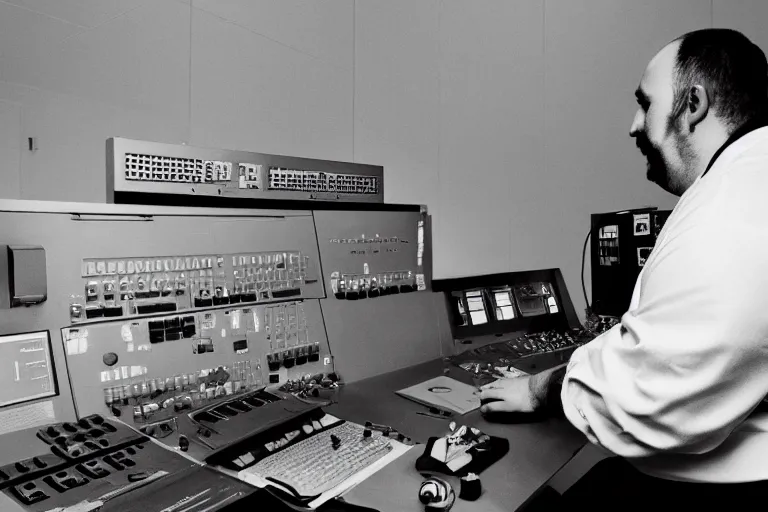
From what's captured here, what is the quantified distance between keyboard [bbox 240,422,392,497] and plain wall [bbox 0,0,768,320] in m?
1.83

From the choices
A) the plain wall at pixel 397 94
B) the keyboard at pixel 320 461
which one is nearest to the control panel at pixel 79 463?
the keyboard at pixel 320 461

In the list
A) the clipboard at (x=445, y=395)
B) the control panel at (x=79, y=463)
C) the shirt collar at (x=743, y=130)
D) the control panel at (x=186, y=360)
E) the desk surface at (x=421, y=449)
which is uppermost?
the shirt collar at (x=743, y=130)

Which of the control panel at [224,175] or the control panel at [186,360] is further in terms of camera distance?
the control panel at [224,175]

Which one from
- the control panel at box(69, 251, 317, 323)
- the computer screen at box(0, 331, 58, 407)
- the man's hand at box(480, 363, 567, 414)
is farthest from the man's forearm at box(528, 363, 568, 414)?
the computer screen at box(0, 331, 58, 407)

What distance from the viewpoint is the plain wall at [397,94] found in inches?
88.7

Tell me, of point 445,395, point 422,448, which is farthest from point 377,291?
point 422,448

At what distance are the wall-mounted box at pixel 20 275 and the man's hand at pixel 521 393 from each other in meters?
1.04

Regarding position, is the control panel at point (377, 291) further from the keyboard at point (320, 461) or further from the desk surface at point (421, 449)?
the keyboard at point (320, 461)

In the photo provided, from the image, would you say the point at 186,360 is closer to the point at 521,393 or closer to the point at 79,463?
the point at 79,463

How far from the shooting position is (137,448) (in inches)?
39.1

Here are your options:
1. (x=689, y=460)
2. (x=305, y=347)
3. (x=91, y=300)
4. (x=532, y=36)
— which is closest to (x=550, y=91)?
(x=532, y=36)

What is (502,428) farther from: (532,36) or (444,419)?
(532,36)

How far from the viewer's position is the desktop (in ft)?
3.06

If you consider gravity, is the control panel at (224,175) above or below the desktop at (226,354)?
above
